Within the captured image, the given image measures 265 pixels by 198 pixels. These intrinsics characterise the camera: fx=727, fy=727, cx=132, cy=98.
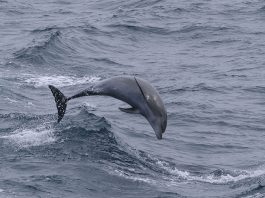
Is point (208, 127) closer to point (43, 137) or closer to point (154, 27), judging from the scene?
point (43, 137)

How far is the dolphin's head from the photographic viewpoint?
64.8 feet

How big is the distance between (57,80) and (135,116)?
7.31m

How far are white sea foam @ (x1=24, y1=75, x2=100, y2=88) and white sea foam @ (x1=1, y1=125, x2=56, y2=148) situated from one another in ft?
30.6

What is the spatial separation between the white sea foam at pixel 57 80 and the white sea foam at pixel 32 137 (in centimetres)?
933

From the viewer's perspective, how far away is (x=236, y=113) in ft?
128

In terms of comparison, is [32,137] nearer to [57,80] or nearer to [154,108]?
[57,80]

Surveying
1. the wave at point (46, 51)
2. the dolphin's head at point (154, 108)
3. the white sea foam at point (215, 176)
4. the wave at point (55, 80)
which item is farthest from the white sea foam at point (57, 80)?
the dolphin's head at point (154, 108)

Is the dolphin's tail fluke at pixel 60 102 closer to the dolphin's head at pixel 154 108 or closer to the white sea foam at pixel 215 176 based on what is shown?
the dolphin's head at pixel 154 108

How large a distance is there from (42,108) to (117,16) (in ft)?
92.2

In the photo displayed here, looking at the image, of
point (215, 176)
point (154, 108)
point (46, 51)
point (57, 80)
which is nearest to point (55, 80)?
point (57, 80)

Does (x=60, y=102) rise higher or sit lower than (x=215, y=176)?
higher

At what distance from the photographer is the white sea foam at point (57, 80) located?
1710 inches

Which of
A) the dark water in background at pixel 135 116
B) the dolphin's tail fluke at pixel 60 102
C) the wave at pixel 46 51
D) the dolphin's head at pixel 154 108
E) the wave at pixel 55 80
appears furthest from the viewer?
the wave at pixel 46 51

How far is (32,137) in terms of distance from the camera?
32.7m
